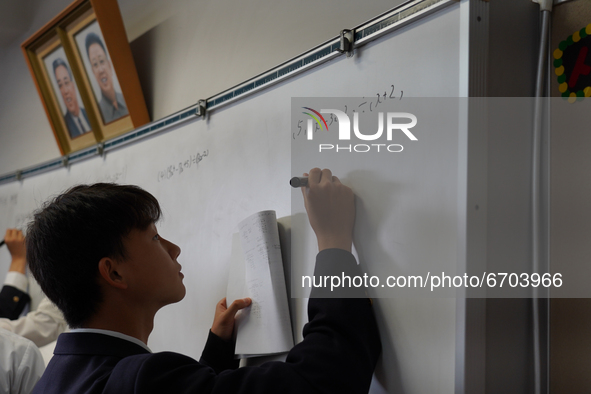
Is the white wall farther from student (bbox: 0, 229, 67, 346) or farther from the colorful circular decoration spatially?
student (bbox: 0, 229, 67, 346)

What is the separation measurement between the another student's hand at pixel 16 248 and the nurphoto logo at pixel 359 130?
148cm

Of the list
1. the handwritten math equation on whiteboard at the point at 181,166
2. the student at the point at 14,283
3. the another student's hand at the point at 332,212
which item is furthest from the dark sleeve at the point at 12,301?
the another student's hand at the point at 332,212

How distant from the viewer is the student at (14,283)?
1705 mm

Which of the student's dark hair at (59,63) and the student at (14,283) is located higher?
the student's dark hair at (59,63)

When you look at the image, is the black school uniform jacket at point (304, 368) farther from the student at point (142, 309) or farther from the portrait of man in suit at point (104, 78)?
the portrait of man in suit at point (104, 78)

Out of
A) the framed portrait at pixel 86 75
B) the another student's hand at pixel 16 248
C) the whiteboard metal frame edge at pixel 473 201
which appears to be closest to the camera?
the whiteboard metal frame edge at pixel 473 201

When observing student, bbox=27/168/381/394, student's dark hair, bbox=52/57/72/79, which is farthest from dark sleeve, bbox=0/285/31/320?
student, bbox=27/168/381/394

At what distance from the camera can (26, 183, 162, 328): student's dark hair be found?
801mm

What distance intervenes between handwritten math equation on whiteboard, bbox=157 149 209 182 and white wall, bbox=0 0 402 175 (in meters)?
0.24

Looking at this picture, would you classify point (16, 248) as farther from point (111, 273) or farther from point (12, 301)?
point (111, 273)

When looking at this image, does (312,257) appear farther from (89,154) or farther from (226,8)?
(89,154)

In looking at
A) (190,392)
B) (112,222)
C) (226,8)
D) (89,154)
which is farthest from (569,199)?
(89,154)

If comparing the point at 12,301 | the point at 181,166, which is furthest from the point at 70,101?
the point at 181,166

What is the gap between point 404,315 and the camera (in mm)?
660
